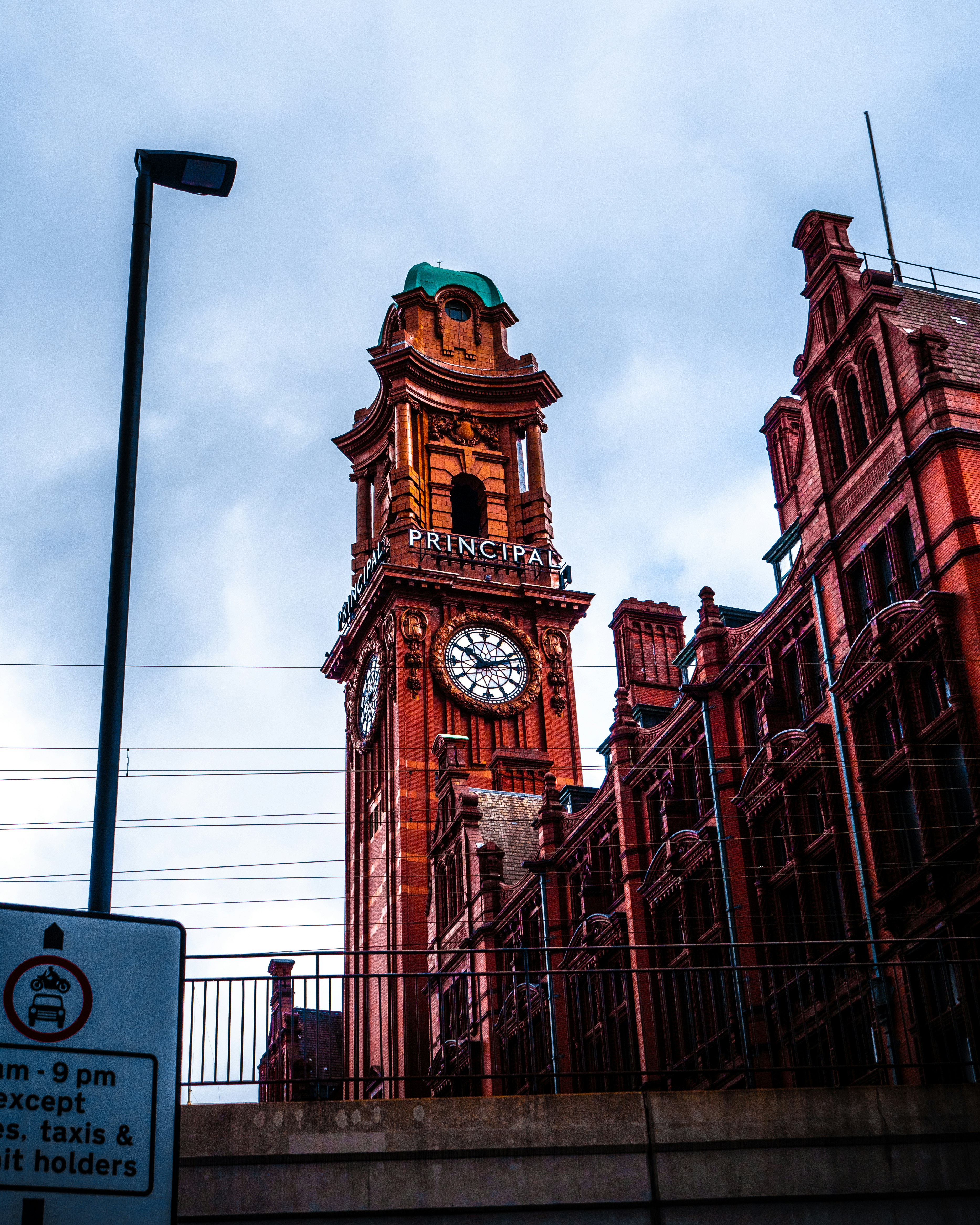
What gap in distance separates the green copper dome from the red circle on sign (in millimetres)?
96381

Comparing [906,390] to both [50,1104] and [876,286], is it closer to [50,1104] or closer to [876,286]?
[876,286]

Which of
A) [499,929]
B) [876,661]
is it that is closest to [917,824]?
[876,661]

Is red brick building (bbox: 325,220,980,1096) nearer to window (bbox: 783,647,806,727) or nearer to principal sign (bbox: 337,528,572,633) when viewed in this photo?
window (bbox: 783,647,806,727)

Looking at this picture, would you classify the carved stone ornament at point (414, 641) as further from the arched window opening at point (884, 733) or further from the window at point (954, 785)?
the window at point (954, 785)

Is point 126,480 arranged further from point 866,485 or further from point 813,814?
point 813,814

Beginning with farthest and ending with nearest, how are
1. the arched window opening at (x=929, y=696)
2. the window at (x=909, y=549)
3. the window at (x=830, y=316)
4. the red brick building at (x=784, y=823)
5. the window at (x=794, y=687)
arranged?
the window at (x=830, y=316)
the window at (x=794, y=687)
the window at (x=909, y=549)
the arched window opening at (x=929, y=696)
the red brick building at (x=784, y=823)

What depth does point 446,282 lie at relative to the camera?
349 feet

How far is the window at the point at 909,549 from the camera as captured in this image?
3522 centimetres

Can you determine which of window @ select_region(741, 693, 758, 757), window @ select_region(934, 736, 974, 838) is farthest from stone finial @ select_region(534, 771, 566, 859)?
window @ select_region(934, 736, 974, 838)

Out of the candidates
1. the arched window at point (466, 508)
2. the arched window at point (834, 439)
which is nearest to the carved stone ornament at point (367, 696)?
the arched window at point (466, 508)

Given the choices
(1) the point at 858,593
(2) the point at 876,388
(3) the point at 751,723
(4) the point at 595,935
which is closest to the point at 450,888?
(4) the point at 595,935

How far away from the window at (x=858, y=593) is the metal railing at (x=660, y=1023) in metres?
7.49

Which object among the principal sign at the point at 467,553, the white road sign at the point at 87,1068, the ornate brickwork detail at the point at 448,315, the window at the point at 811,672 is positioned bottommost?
the white road sign at the point at 87,1068

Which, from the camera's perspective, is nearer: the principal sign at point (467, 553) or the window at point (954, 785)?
the window at point (954, 785)
